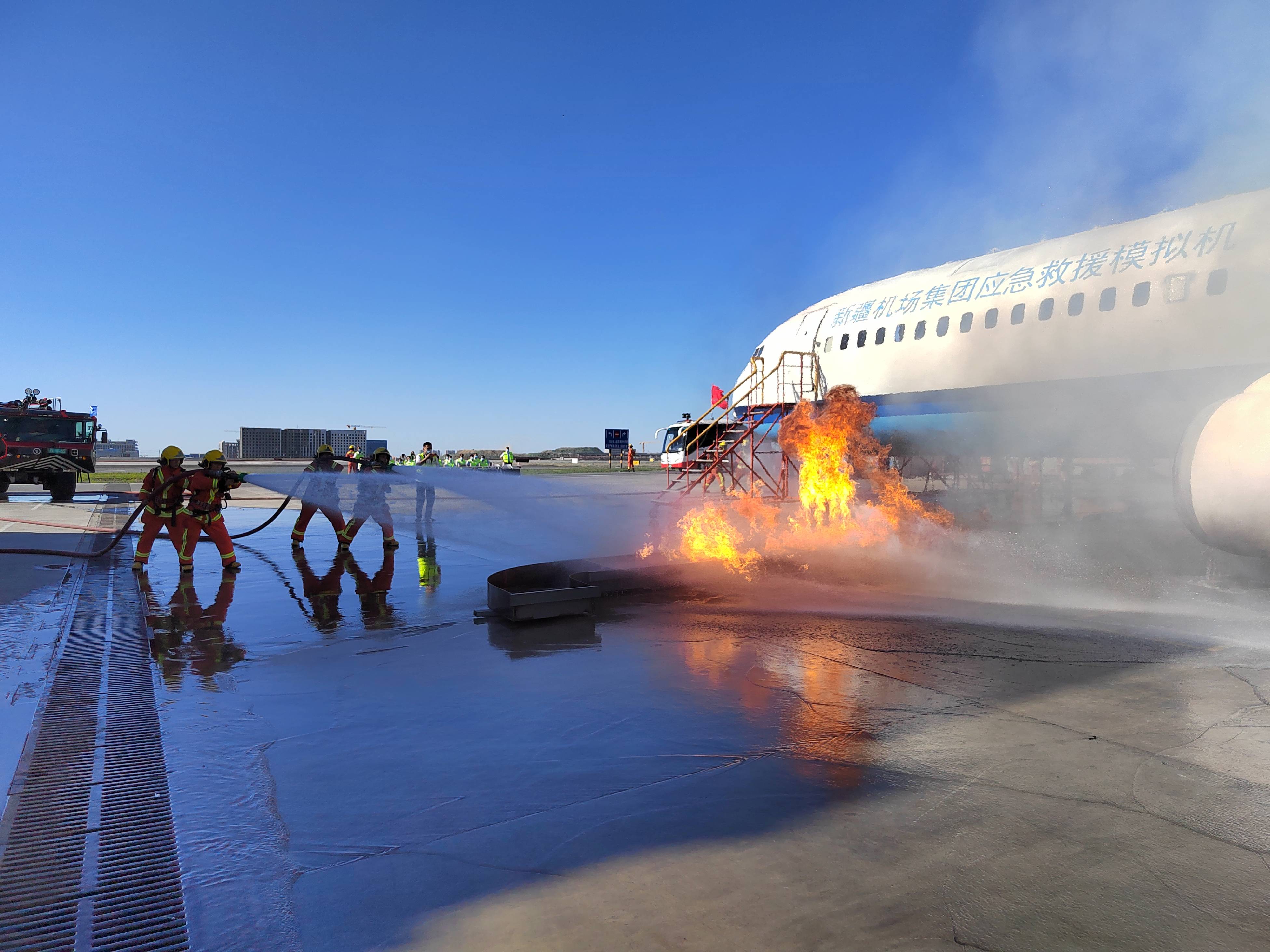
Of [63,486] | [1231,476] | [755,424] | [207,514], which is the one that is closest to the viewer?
[1231,476]

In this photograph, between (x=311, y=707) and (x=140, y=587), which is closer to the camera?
(x=311, y=707)

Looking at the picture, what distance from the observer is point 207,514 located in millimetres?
10344

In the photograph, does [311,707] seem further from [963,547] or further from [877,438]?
[877,438]

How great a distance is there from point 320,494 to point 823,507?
31.5ft

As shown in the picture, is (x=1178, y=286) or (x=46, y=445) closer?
(x=1178, y=286)

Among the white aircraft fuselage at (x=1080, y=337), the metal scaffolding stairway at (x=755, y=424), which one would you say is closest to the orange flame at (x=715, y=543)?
the metal scaffolding stairway at (x=755, y=424)

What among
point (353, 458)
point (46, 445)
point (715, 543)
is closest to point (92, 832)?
point (715, 543)

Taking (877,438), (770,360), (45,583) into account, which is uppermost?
(770,360)

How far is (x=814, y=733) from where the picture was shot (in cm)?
416

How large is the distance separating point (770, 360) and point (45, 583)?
1627 centimetres

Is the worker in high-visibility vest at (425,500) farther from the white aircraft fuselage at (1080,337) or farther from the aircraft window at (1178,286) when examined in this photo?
the aircraft window at (1178,286)

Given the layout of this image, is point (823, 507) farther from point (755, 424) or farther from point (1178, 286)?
point (1178, 286)

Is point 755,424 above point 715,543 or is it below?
above

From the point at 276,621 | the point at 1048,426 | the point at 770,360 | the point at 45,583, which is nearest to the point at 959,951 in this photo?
the point at 276,621
